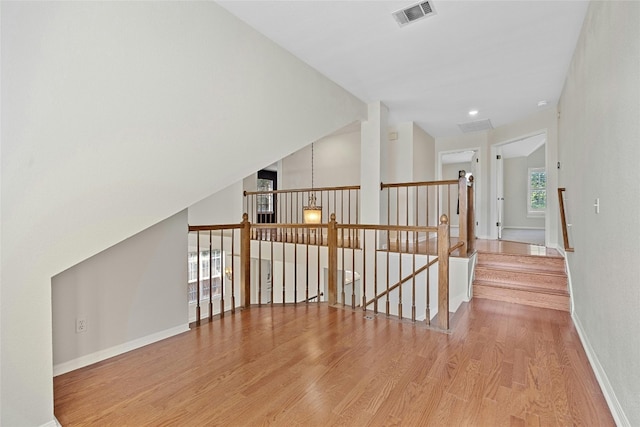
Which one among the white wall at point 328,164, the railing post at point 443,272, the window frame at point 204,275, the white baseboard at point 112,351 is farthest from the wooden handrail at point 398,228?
the window frame at point 204,275

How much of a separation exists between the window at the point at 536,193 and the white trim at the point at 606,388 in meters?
8.43

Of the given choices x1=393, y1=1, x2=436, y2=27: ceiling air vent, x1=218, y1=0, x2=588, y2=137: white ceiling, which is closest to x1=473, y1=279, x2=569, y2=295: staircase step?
x1=218, y1=0, x2=588, y2=137: white ceiling

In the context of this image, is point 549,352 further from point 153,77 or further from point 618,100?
point 153,77

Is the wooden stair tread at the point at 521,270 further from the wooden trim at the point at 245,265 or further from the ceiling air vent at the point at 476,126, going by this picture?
Answer: the wooden trim at the point at 245,265

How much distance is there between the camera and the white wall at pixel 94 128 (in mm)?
1340

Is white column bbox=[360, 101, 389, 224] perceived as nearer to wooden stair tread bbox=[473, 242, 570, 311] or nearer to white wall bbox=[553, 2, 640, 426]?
wooden stair tread bbox=[473, 242, 570, 311]

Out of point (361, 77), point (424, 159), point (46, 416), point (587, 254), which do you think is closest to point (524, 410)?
point (587, 254)

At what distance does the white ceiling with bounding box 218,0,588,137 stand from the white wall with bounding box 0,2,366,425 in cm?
45

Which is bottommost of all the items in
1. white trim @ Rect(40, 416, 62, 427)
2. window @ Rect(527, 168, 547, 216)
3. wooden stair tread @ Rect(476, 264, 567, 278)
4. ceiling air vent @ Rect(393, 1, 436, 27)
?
white trim @ Rect(40, 416, 62, 427)

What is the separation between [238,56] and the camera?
7.98 ft

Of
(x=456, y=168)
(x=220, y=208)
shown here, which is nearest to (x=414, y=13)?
(x=220, y=208)

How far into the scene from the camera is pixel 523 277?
4.05m

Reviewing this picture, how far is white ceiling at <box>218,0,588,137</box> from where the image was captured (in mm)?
2449

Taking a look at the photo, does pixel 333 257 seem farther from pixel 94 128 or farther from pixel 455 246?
pixel 94 128
